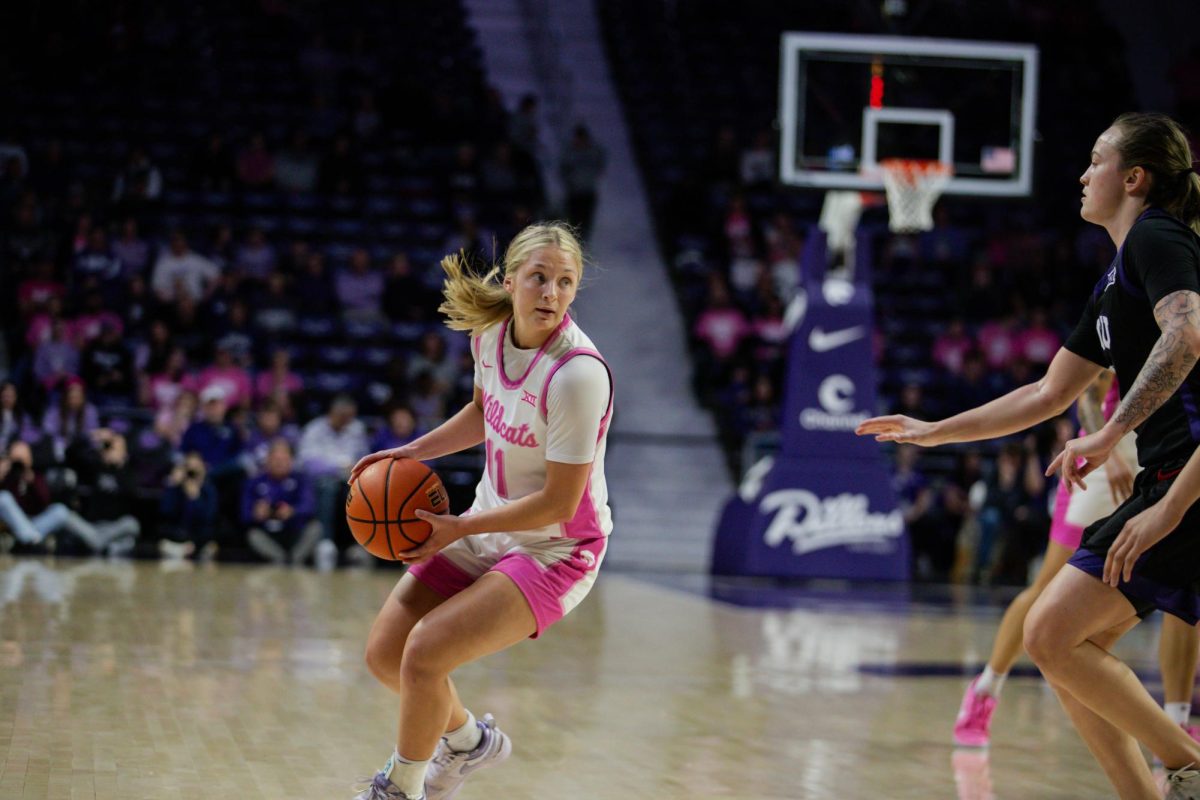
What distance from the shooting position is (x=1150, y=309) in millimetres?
3848

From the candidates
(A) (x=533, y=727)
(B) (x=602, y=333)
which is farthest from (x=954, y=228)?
(A) (x=533, y=727)

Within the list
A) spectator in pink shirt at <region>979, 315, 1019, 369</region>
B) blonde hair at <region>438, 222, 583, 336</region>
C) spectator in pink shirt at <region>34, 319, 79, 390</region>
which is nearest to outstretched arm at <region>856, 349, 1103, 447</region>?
blonde hair at <region>438, 222, 583, 336</region>

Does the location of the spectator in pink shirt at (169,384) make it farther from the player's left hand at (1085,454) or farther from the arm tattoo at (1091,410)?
the player's left hand at (1085,454)

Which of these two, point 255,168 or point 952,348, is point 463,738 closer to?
point 952,348

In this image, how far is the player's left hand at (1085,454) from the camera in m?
3.76

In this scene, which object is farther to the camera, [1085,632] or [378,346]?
[378,346]

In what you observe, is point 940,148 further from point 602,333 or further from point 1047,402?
point 1047,402

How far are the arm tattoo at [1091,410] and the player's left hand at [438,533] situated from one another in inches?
116

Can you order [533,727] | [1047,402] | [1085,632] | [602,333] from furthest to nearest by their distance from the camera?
[602,333], [533,727], [1047,402], [1085,632]

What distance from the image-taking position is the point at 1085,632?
381 cm

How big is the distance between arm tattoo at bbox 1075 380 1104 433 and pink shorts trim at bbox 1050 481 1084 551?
0.27 meters

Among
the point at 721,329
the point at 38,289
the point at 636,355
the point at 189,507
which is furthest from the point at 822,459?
the point at 38,289

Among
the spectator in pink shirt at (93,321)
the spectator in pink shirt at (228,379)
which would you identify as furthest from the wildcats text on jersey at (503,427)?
the spectator in pink shirt at (93,321)

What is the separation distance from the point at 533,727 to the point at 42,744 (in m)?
1.81
